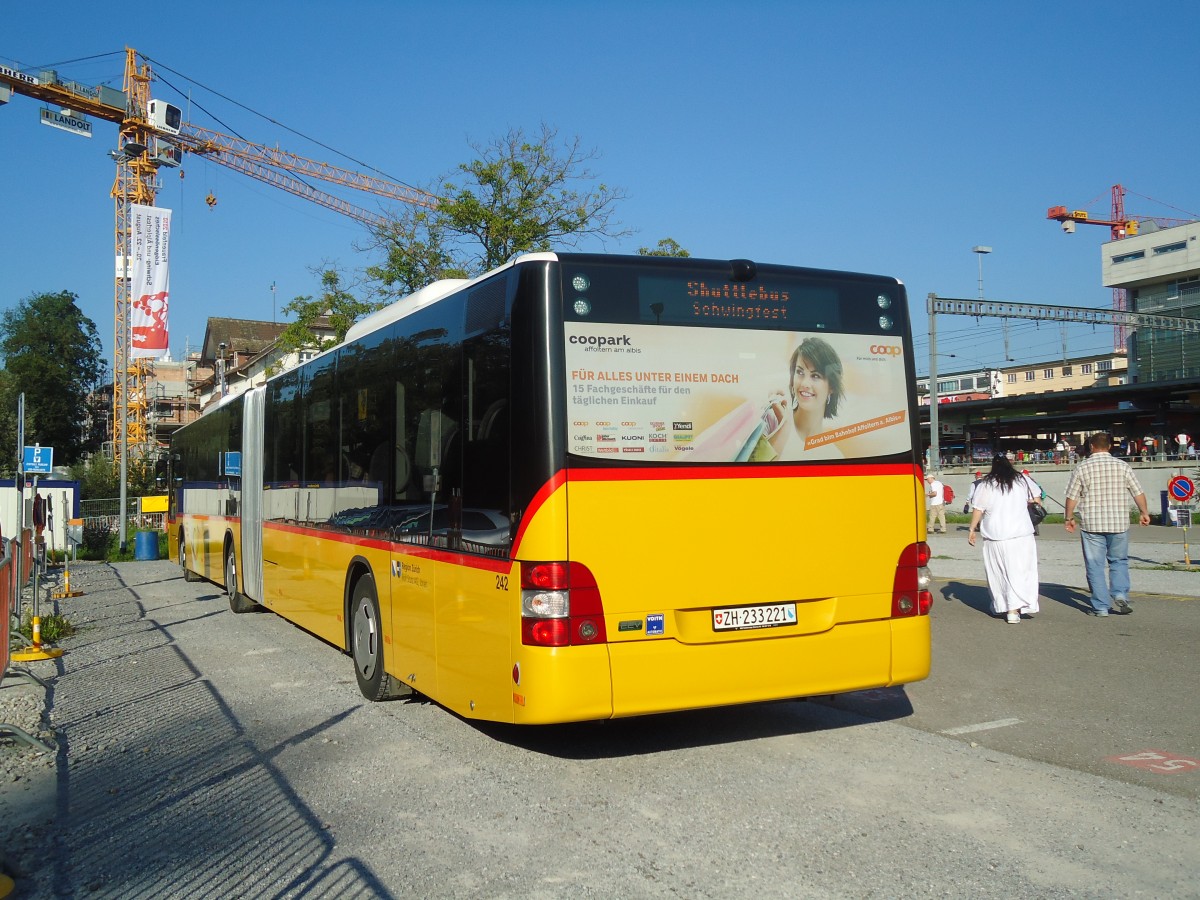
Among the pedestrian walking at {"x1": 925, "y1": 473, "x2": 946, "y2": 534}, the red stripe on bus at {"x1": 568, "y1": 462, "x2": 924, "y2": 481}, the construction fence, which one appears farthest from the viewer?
the construction fence

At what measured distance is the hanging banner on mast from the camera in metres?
36.1

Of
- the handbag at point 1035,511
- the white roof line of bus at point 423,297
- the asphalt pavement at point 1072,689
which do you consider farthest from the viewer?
the handbag at point 1035,511

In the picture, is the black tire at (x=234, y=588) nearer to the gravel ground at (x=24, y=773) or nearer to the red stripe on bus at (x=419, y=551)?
the red stripe on bus at (x=419, y=551)

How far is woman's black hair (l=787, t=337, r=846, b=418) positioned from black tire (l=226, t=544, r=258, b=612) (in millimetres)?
10787

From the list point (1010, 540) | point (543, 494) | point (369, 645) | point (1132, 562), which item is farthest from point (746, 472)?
point (1132, 562)

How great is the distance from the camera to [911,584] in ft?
22.2

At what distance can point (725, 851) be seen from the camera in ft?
15.6

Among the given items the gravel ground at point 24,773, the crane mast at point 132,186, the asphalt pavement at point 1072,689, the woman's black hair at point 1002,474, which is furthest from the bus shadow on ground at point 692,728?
the crane mast at point 132,186

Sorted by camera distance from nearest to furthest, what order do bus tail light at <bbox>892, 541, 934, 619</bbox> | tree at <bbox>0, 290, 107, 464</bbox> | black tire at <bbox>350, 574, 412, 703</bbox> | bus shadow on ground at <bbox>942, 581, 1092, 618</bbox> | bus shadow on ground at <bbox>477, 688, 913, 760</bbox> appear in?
bus tail light at <bbox>892, 541, 934, 619</bbox> < bus shadow on ground at <bbox>477, 688, 913, 760</bbox> < black tire at <bbox>350, 574, 412, 703</bbox> < bus shadow on ground at <bbox>942, 581, 1092, 618</bbox> < tree at <bbox>0, 290, 107, 464</bbox>

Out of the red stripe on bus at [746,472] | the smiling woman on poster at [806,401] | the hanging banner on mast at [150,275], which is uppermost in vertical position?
the hanging banner on mast at [150,275]

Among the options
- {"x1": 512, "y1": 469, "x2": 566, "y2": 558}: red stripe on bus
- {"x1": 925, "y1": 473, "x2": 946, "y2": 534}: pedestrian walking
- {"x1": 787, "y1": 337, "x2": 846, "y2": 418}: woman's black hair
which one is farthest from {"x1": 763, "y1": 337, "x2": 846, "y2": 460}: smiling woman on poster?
{"x1": 925, "y1": 473, "x2": 946, "y2": 534}: pedestrian walking

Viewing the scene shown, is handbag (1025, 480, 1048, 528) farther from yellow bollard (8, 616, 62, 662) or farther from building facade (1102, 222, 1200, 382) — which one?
building facade (1102, 222, 1200, 382)

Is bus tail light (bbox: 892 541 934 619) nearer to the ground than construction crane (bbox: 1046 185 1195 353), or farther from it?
nearer to the ground

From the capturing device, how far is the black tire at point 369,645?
8.21 m
